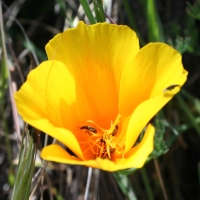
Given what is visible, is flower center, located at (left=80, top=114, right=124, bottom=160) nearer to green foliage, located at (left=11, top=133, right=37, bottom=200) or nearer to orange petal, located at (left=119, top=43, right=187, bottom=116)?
orange petal, located at (left=119, top=43, right=187, bottom=116)

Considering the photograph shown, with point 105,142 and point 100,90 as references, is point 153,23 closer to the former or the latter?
point 100,90

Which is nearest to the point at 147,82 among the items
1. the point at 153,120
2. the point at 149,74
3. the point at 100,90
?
the point at 149,74

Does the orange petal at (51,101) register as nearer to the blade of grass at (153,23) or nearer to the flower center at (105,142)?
the flower center at (105,142)

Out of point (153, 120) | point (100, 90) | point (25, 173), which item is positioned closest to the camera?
point (25, 173)

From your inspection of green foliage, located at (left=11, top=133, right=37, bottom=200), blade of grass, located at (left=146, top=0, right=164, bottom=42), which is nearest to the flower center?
green foliage, located at (left=11, top=133, right=37, bottom=200)

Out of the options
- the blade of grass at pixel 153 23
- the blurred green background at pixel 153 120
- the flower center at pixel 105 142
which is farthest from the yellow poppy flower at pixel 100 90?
the blurred green background at pixel 153 120

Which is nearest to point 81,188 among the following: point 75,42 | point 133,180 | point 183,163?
point 133,180
